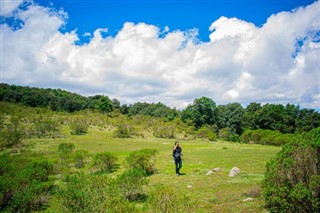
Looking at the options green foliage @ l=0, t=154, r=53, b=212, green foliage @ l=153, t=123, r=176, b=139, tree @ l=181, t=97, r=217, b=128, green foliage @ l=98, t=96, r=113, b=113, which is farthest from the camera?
green foliage @ l=98, t=96, r=113, b=113

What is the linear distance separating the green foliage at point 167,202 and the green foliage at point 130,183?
5.00m

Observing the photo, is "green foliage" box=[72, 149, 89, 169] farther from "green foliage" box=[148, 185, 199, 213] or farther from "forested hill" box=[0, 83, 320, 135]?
"forested hill" box=[0, 83, 320, 135]

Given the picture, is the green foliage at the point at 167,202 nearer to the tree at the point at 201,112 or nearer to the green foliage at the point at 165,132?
the green foliage at the point at 165,132

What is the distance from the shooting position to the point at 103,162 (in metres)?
19.9

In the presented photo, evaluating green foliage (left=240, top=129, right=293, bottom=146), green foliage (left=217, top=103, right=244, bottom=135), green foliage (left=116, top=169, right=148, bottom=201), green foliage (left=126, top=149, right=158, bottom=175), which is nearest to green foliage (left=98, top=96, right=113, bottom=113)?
green foliage (left=217, top=103, right=244, bottom=135)

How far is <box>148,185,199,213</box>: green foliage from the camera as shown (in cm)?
636

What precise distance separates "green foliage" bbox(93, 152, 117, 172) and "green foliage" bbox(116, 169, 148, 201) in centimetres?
823

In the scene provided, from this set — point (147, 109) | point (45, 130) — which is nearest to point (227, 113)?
point (147, 109)

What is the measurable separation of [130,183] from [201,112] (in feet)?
253

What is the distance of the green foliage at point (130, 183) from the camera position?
1152cm

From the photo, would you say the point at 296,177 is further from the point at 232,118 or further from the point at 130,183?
the point at 232,118

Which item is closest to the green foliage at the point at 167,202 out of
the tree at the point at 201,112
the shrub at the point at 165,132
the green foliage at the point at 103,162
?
the green foliage at the point at 103,162

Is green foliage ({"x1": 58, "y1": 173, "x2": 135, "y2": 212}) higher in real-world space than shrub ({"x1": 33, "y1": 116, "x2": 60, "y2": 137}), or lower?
lower

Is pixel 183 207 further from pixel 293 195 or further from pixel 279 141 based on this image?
pixel 279 141
